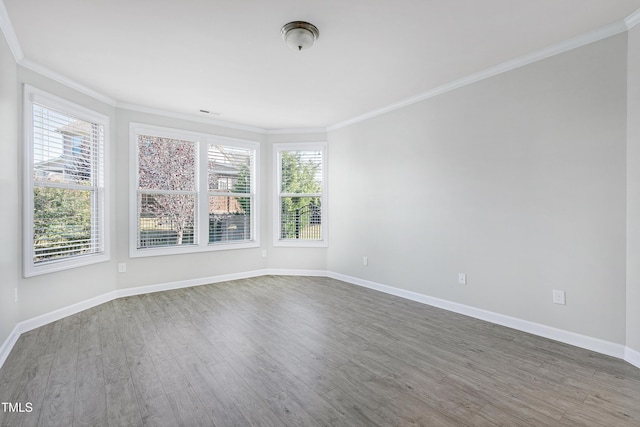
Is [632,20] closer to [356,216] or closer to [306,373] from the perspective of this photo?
[356,216]

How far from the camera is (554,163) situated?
283 centimetres

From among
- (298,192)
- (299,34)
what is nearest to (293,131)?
(298,192)

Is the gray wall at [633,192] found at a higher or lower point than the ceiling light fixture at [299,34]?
lower

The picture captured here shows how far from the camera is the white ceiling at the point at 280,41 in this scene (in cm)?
224

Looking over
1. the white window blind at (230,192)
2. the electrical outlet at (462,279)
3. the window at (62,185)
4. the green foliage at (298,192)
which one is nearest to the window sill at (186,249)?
the white window blind at (230,192)

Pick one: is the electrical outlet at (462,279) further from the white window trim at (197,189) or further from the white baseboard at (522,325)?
the white window trim at (197,189)

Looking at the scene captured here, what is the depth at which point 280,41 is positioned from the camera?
8.79 feet

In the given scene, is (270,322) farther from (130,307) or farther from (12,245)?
(12,245)

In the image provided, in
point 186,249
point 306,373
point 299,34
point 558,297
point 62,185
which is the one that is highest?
point 299,34

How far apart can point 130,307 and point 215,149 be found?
2675mm

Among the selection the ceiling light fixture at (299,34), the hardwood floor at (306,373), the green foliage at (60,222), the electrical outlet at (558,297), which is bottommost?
the hardwood floor at (306,373)

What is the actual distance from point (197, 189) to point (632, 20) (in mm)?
5193

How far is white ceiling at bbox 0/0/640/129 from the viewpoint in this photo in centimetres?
224

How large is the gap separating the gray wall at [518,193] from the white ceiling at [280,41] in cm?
38
